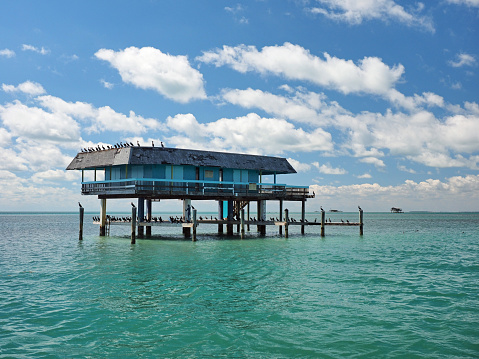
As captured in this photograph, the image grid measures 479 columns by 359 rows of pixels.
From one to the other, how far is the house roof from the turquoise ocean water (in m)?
12.0

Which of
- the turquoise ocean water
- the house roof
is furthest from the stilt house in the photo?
the turquoise ocean water

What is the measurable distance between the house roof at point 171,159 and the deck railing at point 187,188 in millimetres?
1741

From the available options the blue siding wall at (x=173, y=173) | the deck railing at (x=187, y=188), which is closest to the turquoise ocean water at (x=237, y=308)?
the deck railing at (x=187, y=188)

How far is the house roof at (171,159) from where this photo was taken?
3869 cm

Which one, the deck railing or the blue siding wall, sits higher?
the blue siding wall

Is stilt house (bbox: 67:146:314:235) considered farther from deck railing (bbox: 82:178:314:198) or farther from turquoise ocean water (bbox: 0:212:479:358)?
turquoise ocean water (bbox: 0:212:479:358)

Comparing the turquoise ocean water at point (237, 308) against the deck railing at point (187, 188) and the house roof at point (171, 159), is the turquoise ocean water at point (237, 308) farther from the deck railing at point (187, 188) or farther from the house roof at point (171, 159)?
the house roof at point (171, 159)

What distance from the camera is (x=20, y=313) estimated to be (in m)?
15.4

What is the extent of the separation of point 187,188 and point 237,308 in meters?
25.5

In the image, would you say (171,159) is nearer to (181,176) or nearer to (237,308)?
(181,176)

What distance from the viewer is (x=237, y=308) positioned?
1581 cm

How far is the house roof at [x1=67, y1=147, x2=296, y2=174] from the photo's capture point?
127ft

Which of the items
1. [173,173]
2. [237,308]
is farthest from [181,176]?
[237,308]

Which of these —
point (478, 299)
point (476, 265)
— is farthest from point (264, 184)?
point (478, 299)
